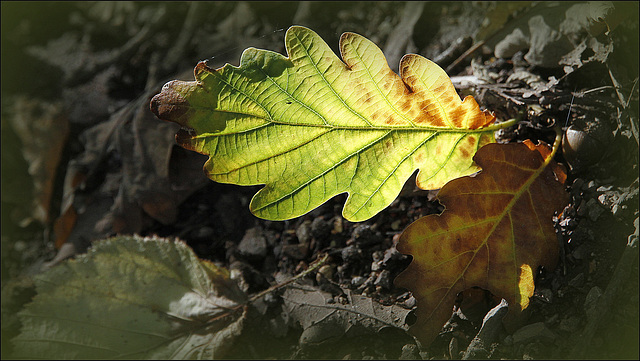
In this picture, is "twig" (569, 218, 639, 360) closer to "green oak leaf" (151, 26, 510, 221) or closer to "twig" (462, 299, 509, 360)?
"twig" (462, 299, 509, 360)

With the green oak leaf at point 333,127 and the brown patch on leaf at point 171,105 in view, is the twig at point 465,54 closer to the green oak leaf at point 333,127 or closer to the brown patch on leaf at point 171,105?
the green oak leaf at point 333,127

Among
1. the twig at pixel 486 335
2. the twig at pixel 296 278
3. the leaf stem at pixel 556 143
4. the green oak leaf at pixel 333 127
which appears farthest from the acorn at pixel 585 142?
the twig at pixel 296 278

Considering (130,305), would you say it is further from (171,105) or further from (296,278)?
(171,105)

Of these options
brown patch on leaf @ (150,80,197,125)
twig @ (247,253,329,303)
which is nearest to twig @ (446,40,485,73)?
twig @ (247,253,329,303)

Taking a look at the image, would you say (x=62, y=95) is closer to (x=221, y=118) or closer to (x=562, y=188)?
(x=221, y=118)

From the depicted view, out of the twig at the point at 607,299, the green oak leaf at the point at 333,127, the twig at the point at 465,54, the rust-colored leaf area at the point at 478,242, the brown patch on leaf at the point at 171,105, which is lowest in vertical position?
the twig at the point at 607,299
